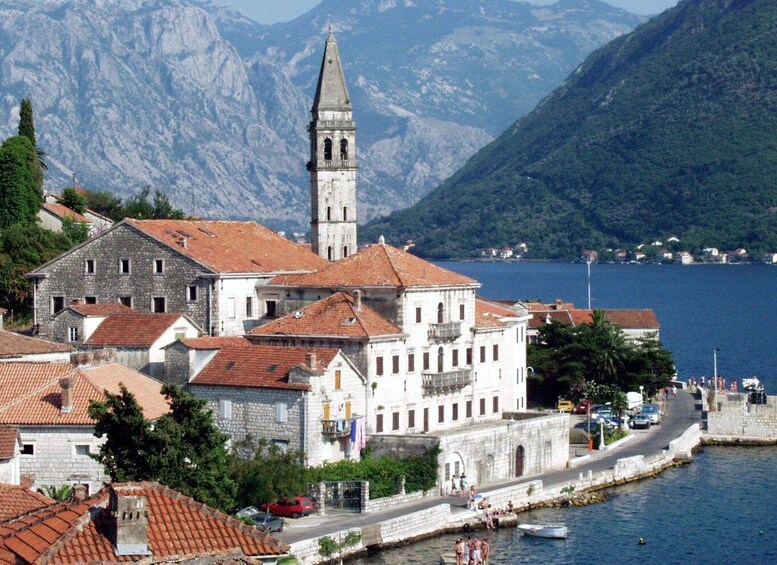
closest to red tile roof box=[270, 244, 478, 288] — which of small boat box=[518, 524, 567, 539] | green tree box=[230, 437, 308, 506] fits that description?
green tree box=[230, 437, 308, 506]

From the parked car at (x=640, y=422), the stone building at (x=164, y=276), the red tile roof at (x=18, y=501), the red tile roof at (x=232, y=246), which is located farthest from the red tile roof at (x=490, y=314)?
the red tile roof at (x=18, y=501)

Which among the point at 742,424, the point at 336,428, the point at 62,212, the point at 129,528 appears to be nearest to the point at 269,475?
the point at 336,428

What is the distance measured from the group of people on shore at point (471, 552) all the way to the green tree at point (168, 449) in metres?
8.70

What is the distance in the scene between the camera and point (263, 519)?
51969mm

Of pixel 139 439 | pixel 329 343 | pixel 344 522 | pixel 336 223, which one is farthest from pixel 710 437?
pixel 139 439

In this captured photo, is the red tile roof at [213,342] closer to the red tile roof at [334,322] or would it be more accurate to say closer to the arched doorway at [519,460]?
the red tile roof at [334,322]

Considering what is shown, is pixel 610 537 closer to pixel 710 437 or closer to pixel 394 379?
pixel 394 379

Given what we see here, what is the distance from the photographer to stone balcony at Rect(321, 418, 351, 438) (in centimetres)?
5812

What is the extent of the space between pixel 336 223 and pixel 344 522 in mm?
32515

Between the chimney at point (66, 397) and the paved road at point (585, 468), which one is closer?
the chimney at point (66, 397)

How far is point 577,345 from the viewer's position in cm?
8869

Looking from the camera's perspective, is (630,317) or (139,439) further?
(630,317)

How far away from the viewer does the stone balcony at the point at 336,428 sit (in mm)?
58125

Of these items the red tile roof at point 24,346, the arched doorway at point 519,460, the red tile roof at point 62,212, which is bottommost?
the arched doorway at point 519,460
